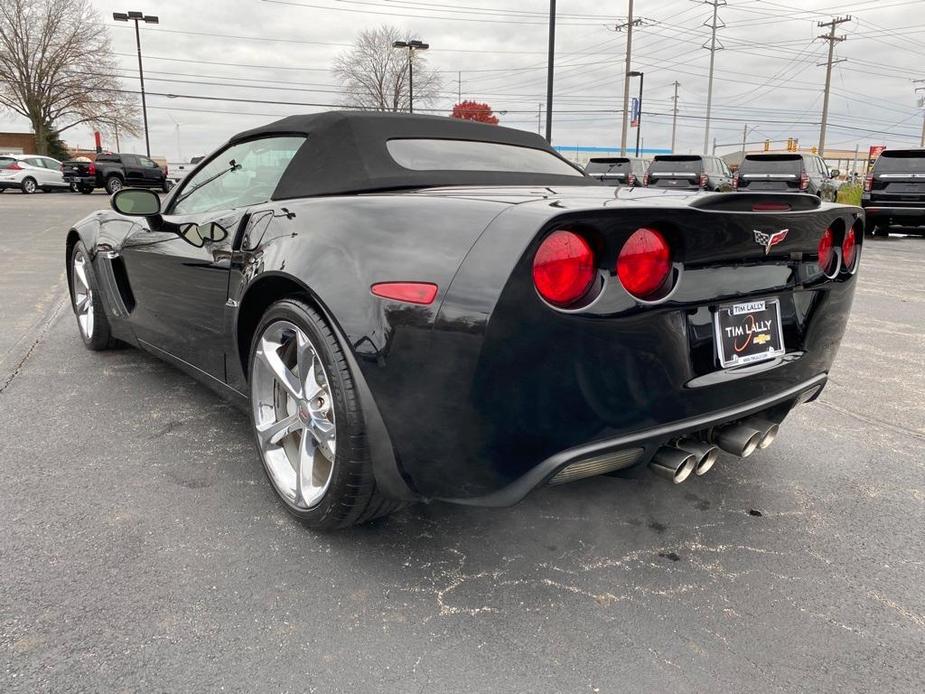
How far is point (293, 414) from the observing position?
2414mm

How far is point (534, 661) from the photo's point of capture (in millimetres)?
1757

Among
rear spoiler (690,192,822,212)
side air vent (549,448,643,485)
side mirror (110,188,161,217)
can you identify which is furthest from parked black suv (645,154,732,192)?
side air vent (549,448,643,485)

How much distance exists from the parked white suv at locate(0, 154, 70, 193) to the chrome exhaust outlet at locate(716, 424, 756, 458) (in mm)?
32867

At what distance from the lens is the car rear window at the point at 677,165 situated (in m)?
17.1

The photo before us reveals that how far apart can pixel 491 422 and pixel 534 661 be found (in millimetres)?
605

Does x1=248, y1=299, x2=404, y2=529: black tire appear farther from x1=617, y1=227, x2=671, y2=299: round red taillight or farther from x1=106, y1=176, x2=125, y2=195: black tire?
x1=106, y1=176, x2=125, y2=195: black tire

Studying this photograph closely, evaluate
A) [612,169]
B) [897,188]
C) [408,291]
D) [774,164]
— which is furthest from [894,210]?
[408,291]

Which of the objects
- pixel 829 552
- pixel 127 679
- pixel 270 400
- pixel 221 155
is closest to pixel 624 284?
pixel 829 552

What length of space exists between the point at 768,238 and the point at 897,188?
528 inches

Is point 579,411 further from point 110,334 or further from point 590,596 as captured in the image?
point 110,334

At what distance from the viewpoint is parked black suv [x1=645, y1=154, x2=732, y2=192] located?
55.4ft

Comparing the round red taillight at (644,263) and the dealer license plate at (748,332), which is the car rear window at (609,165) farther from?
the round red taillight at (644,263)

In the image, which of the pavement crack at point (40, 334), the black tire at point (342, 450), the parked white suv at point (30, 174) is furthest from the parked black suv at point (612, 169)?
the parked white suv at point (30, 174)

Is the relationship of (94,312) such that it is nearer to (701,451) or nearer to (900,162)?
(701,451)
